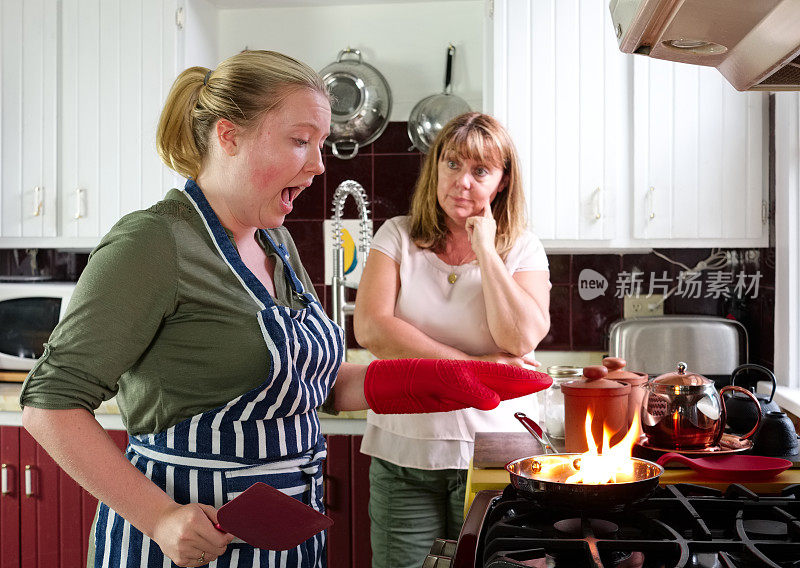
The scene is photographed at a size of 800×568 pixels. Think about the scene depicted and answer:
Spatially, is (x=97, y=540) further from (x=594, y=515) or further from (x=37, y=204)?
(x=37, y=204)

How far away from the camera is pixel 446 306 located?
1.91 m

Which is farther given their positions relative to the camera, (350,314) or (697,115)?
(350,314)

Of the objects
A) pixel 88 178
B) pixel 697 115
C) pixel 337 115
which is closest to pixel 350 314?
pixel 337 115

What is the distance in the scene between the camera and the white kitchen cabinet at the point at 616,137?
2.64 metres

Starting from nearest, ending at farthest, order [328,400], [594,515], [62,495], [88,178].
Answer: [594,515] < [328,400] < [62,495] < [88,178]

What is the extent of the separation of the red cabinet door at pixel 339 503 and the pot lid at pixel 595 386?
128 cm

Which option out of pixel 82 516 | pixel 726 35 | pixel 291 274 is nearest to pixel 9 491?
pixel 82 516

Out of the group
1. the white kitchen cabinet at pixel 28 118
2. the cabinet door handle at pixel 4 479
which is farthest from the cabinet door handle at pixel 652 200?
the cabinet door handle at pixel 4 479

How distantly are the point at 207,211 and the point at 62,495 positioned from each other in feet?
5.56

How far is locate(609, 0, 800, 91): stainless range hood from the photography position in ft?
3.11

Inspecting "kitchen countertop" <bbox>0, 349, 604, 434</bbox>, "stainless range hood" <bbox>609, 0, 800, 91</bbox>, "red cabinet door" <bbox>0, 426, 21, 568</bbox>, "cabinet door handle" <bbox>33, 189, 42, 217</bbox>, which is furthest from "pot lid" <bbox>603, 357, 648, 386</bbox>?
"cabinet door handle" <bbox>33, 189, 42, 217</bbox>

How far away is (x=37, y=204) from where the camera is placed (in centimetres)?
293

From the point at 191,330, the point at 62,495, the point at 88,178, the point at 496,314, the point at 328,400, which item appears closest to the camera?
the point at 191,330

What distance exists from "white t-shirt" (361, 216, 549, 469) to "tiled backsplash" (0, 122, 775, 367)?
1065mm
